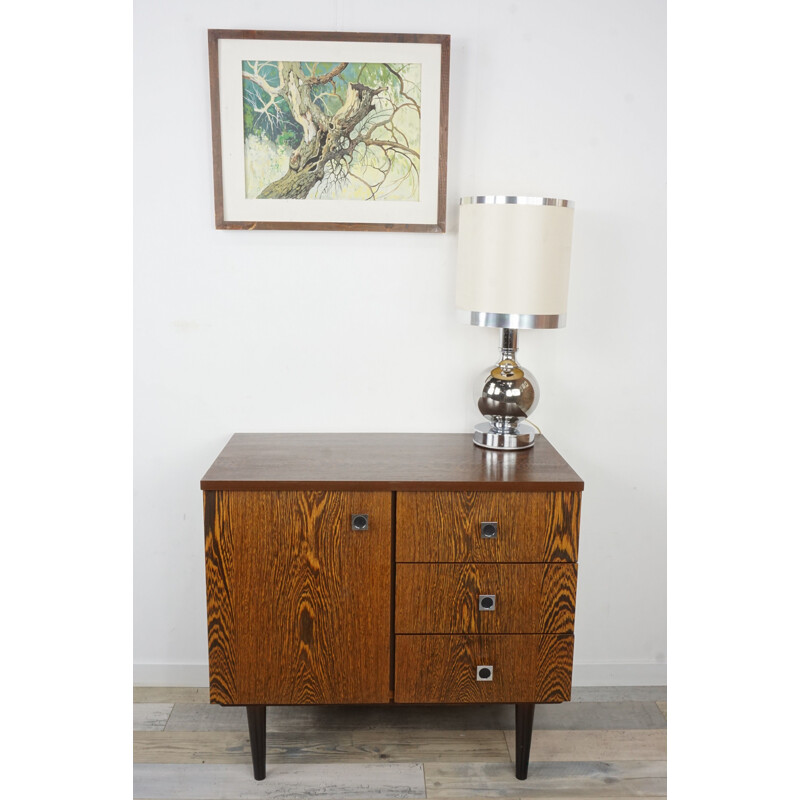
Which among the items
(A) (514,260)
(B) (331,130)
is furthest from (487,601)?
(B) (331,130)

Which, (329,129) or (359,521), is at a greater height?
(329,129)

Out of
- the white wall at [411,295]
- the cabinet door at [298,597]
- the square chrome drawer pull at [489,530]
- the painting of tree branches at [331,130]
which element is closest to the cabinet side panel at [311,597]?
the cabinet door at [298,597]

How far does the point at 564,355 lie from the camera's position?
7.04 feet

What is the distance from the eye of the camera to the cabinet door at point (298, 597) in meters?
1.70

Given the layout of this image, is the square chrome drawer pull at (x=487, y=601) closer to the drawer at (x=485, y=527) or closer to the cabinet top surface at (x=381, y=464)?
the drawer at (x=485, y=527)

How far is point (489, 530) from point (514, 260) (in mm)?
660

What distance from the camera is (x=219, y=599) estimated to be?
173 centimetres

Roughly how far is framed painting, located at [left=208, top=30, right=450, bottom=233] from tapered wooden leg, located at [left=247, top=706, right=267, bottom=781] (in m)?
1.27

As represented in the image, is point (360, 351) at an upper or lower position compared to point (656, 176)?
lower

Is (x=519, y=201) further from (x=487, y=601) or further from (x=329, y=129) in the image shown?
(x=487, y=601)

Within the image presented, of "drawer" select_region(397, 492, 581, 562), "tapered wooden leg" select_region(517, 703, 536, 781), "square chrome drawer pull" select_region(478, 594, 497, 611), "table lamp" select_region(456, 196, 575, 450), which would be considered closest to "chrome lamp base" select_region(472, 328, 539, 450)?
"table lamp" select_region(456, 196, 575, 450)

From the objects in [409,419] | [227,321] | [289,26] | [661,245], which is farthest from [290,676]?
[289,26]
